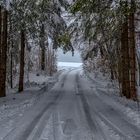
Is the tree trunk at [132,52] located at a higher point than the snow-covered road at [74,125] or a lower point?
higher

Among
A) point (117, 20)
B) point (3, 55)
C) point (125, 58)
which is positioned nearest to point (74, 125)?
point (117, 20)

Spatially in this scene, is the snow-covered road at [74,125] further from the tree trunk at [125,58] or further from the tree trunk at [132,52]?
the tree trunk at [125,58]

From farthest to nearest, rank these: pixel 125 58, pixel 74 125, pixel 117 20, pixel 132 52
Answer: pixel 125 58 < pixel 132 52 < pixel 117 20 < pixel 74 125

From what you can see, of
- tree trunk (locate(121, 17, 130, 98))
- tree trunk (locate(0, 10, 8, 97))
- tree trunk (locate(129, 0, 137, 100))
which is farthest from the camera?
tree trunk (locate(0, 10, 8, 97))

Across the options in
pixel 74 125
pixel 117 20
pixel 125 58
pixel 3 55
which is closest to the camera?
pixel 74 125

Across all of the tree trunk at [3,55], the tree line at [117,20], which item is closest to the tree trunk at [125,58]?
the tree line at [117,20]

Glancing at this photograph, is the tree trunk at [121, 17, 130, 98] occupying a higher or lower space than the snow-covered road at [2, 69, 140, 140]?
higher

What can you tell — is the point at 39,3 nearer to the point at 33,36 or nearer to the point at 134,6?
the point at 33,36

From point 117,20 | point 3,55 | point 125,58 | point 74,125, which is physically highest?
point 117,20

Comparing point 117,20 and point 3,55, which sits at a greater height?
point 117,20

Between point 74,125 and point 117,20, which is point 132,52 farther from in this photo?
point 74,125

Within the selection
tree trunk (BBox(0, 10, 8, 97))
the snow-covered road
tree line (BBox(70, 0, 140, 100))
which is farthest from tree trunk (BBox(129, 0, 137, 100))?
tree trunk (BBox(0, 10, 8, 97))

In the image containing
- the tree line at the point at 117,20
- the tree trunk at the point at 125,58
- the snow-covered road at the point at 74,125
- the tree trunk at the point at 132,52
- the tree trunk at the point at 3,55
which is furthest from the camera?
the tree trunk at the point at 3,55

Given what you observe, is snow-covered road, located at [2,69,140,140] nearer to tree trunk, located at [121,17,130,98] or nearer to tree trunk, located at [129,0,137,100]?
tree trunk, located at [129,0,137,100]
